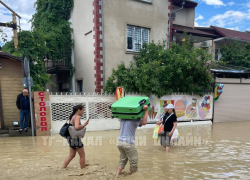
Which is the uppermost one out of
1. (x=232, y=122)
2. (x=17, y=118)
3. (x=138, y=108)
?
(x=138, y=108)

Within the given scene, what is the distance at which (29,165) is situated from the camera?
4.66 meters

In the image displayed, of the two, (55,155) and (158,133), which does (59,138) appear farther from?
(158,133)

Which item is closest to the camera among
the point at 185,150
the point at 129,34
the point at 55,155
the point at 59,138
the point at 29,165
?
the point at 29,165

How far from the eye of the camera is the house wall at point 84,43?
10844 millimetres

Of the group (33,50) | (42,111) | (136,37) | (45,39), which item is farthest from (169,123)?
(45,39)

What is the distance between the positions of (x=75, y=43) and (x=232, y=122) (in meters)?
11.2

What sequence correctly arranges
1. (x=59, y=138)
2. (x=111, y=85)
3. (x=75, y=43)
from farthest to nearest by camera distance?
(x=75, y=43), (x=111, y=85), (x=59, y=138)

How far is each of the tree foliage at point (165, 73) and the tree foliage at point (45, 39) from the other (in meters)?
3.67

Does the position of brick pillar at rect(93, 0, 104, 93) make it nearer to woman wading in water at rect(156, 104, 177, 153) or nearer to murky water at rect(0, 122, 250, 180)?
murky water at rect(0, 122, 250, 180)

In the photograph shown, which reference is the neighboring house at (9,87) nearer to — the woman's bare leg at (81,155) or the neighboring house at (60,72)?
the neighboring house at (60,72)

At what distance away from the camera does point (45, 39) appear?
10438 millimetres

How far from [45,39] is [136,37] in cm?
528

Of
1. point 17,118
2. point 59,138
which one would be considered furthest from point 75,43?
point 59,138

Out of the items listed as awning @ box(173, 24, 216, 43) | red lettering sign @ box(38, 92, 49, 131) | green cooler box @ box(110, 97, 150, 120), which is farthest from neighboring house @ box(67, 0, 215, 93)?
green cooler box @ box(110, 97, 150, 120)
